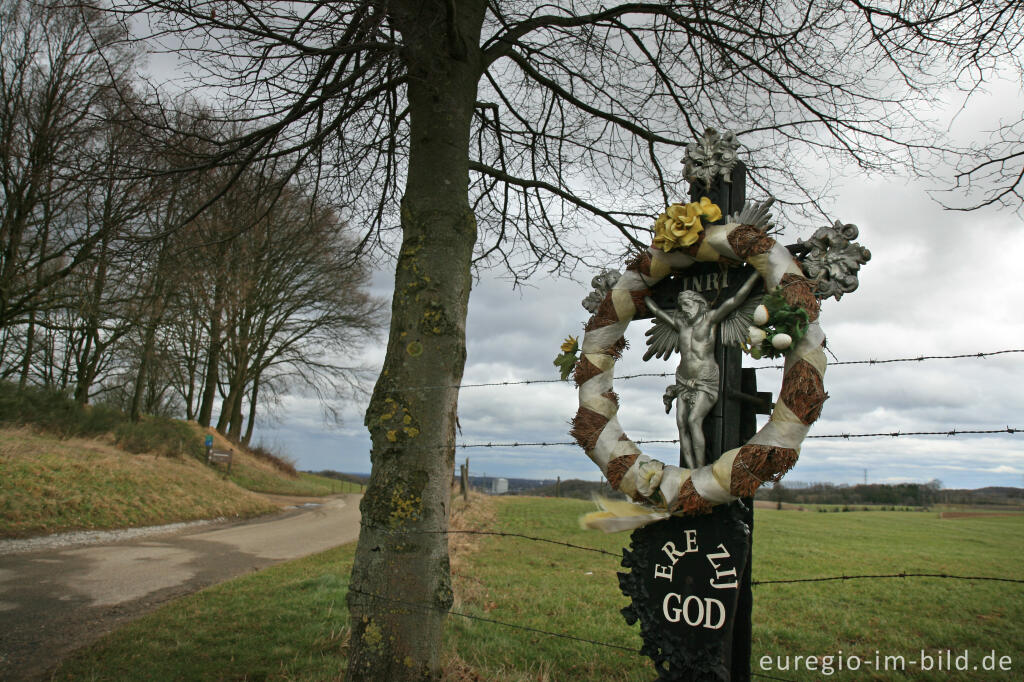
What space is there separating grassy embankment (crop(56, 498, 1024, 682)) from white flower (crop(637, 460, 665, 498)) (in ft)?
6.16

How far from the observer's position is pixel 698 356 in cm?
294

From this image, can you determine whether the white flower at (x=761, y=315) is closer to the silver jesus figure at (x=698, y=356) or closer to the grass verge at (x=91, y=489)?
the silver jesus figure at (x=698, y=356)

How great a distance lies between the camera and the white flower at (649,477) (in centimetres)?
280

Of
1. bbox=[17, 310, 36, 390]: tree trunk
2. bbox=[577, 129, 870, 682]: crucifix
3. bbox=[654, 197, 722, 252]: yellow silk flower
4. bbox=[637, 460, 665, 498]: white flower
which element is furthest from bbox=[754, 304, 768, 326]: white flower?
bbox=[17, 310, 36, 390]: tree trunk

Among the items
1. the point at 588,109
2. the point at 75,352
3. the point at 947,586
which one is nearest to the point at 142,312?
the point at 75,352

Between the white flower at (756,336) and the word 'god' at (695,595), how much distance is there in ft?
2.86

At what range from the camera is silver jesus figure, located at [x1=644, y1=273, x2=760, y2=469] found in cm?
287

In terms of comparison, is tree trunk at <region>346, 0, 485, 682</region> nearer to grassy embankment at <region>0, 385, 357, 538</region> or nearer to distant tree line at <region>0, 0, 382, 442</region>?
distant tree line at <region>0, 0, 382, 442</region>

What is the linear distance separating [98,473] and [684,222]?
12.4 meters

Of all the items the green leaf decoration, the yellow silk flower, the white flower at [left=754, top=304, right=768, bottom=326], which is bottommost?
the green leaf decoration

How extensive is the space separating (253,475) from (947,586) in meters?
18.7

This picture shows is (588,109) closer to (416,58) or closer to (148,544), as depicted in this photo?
(416,58)

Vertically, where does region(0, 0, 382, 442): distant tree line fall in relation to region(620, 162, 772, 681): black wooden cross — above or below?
above

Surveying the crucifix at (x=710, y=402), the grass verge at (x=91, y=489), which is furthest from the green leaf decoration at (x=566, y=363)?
the grass verge at (x=91, y=489)
